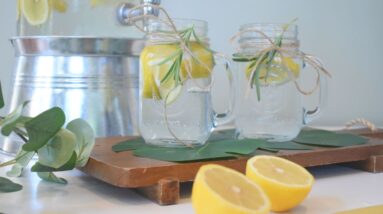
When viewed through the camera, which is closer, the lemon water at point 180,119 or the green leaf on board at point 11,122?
the green leaf on board at point 11,122

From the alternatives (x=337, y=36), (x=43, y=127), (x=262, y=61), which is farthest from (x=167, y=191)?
(x=337, y=36)

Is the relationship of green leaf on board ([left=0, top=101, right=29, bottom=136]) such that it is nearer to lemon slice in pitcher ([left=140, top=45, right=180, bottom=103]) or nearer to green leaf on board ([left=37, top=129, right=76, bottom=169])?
green leaf on board ([left=37, top=129, right=76, bottom=169])

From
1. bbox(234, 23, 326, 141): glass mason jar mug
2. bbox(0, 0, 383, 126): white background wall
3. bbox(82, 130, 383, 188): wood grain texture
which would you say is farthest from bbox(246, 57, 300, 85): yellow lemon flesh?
bbox(0, 0, 383, 126): white background wall

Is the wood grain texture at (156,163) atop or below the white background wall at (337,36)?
below

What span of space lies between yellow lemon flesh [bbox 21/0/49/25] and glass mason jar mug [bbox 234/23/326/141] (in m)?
0.26

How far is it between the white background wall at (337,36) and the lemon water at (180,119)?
1.41 ft

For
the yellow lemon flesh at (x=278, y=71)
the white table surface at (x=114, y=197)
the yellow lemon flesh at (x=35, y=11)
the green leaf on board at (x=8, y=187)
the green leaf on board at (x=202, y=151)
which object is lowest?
the white table surface at (x=114, y=197)

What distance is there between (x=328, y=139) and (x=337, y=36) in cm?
53

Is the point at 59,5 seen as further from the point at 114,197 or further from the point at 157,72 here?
the point at 114,197

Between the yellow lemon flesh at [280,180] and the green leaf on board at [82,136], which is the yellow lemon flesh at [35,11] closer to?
the green leaf on board at [82,136]

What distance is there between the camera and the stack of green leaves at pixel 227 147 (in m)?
0.52

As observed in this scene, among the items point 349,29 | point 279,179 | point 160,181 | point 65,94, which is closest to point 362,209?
point 279,179

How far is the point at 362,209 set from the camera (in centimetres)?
43

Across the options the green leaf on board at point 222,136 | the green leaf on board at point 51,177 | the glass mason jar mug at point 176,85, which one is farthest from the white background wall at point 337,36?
the green leaf on board at point 51,177
